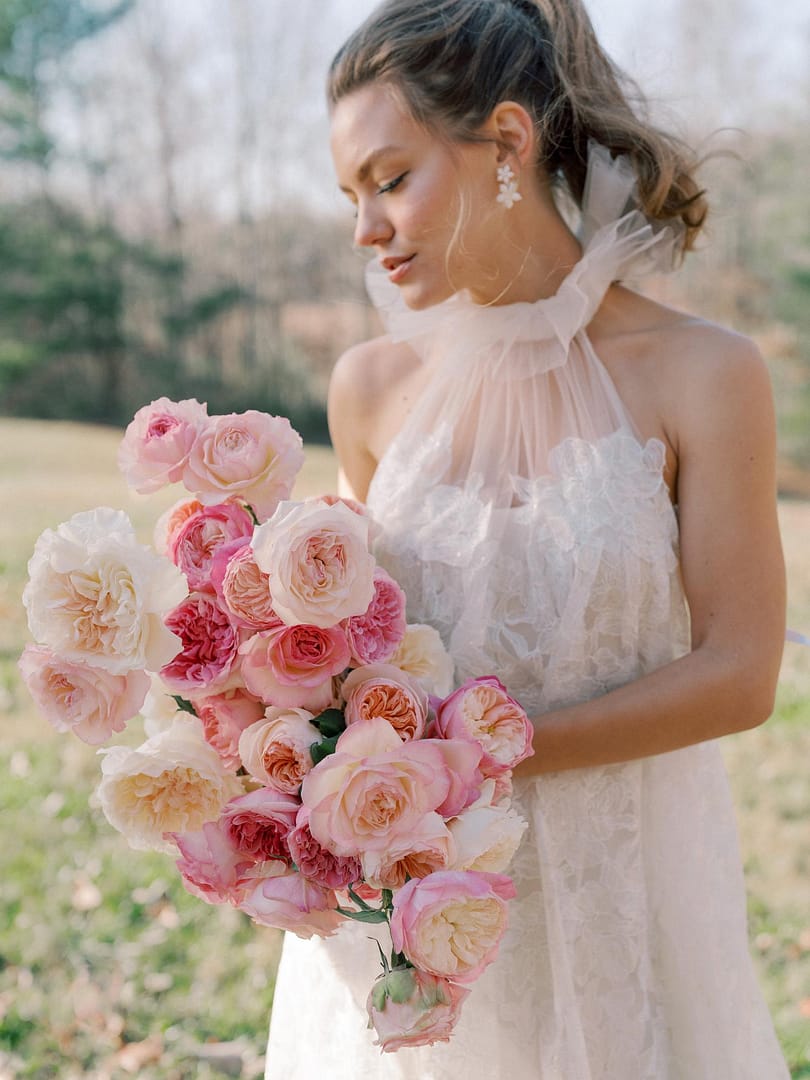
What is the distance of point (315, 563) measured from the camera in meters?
1.37

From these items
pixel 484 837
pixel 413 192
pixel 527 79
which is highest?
pixel 527 79

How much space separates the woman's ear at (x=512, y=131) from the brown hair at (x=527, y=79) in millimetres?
19

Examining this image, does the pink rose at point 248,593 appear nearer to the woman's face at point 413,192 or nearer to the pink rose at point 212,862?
the pink rose at point 212,862

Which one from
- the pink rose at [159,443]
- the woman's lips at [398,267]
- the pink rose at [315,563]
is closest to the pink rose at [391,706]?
the pink rose at [315,563]

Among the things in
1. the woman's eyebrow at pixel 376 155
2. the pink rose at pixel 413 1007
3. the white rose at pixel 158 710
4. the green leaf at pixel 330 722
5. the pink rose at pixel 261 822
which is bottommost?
the pink rose at pixel 413 1007

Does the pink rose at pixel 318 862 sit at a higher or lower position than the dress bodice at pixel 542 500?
lower

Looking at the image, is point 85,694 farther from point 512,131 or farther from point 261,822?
point 512,131

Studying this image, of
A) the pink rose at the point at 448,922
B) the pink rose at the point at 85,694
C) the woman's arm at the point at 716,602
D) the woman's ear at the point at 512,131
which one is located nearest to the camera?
the pink rose at the point at 448,922

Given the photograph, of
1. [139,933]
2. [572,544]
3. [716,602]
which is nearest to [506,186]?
[572,544]

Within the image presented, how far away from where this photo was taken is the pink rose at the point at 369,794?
1.31m

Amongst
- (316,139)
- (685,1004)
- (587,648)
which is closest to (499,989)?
(685,1004)

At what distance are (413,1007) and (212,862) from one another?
310 millimetres

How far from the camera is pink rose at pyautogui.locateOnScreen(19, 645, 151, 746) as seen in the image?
139cm

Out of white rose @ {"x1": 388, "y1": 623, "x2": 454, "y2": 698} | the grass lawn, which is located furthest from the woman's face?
the grass lawn
